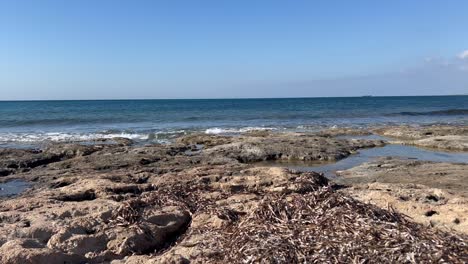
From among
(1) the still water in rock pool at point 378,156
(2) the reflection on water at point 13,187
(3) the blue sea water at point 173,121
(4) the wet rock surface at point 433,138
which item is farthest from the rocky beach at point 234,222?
(3) the blue sea water at point 173,121

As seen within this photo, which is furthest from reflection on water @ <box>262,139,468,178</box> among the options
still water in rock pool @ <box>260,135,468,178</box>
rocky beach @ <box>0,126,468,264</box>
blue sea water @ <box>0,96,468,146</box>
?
blue sea water @ <box>0,96,468,146</box>

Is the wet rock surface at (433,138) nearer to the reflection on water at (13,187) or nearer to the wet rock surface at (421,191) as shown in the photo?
the wet rock surface at (421,191)

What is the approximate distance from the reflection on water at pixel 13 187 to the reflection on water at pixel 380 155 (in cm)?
754

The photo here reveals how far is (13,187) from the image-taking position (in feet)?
36.3

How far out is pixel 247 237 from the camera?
13.4 ft

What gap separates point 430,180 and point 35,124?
38.8m

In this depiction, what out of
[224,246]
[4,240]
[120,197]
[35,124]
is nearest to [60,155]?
[120,197]

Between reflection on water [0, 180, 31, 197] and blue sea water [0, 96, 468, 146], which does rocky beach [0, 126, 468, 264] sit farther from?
blue sea water [0, 96, 468, 146]

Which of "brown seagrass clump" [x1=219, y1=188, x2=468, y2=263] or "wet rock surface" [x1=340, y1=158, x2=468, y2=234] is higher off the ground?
"brown seagrass clump" [x1=219, y1=188, x2=468, y2=263]

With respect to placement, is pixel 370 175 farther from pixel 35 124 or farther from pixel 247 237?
pixel 35 124

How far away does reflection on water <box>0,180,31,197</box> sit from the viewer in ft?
34.0

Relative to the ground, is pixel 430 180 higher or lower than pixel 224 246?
lower

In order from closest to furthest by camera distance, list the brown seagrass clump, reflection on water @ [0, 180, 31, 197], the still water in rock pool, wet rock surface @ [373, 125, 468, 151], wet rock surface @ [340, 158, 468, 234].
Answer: the brown seagrass clump < wet rock surface @ [340, 158, 468, 234] < reflection on water @ [0, 180, 31, 197] < the still water in rock pool < wet rock surface @ [373, 125, 468, 151]

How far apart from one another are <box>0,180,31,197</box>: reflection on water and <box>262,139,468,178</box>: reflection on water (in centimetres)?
754
